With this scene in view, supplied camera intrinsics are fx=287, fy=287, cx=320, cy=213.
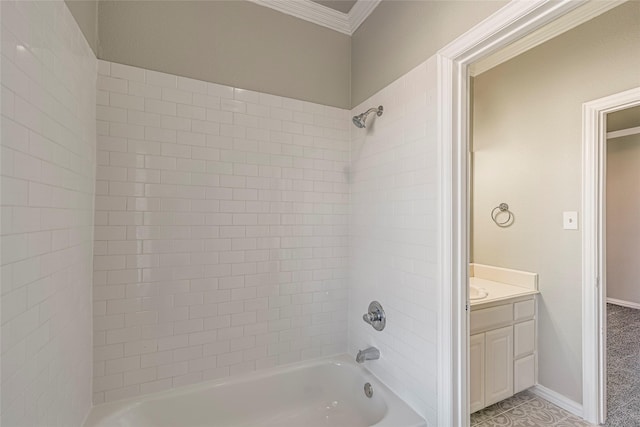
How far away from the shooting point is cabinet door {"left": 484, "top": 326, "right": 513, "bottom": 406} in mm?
1899

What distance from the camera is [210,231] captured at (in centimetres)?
160

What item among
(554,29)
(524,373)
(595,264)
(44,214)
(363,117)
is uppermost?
(554,29)

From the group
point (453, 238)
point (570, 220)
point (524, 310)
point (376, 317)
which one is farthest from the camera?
point (524, 310)

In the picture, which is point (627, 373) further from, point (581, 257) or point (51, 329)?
point (51, 329)

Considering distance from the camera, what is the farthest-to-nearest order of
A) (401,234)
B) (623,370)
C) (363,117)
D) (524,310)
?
(623,370), (524,310), (363,117), (401,234)

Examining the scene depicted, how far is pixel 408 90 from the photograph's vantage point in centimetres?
148

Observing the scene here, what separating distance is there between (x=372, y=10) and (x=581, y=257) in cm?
214

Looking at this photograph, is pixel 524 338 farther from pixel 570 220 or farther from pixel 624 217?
pixel 624 217

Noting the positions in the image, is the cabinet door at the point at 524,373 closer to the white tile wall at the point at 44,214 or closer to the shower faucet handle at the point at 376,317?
the shower faucet handle at the point at 376,317

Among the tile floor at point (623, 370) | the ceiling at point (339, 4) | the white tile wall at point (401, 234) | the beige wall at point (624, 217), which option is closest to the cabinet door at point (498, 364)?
the tile floor at point (623, 370)

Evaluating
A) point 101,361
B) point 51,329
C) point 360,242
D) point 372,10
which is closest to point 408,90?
point 372,10

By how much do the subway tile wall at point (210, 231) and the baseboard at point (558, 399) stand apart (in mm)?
1594

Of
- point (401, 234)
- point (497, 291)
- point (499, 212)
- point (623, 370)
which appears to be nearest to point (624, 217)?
point (623, 370)

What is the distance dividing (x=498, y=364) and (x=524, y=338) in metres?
0.35
